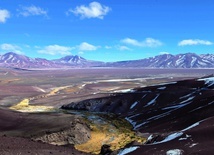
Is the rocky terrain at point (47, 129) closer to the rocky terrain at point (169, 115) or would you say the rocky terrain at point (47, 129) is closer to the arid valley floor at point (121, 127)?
the arid valley floor at point (121, 127)

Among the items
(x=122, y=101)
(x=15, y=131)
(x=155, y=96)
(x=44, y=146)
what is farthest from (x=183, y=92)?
(x=44, y=146)

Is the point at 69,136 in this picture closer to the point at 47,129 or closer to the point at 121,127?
the point at 47,129

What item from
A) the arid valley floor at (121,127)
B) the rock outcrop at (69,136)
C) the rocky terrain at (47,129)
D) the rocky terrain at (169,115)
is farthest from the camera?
the rocky terrain at (47,129)

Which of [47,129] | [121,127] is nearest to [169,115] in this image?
[121,127]

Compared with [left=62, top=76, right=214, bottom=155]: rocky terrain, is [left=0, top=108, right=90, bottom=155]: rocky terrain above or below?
below

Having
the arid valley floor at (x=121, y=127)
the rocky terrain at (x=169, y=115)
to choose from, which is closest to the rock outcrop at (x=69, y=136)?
the arid valley floor at (x=121, y=127)

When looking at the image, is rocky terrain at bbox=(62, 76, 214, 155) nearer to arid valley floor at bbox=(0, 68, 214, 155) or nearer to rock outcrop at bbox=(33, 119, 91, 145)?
arid valley floor at bbox=(0, 68, 214, 155)

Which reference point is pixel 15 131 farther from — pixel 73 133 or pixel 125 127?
pixel 125 127

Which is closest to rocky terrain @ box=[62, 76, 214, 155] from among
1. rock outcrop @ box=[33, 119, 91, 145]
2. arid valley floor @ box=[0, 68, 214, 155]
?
arid valley floor @ box=[0, 68, 214, 155]
